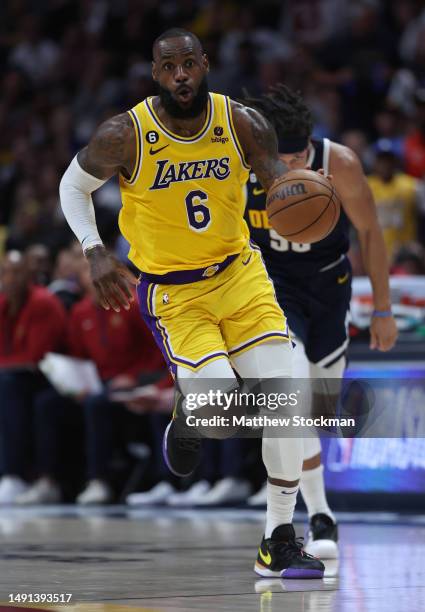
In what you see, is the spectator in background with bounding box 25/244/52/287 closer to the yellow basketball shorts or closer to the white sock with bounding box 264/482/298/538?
the yellow basketball shorts

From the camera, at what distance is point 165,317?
18.9ft

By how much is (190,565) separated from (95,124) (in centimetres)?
1016

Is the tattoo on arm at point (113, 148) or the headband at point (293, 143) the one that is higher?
the tattoo on arm at point (113, 148)

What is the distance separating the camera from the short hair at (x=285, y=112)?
6.46 m

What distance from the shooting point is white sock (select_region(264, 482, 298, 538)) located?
582cm

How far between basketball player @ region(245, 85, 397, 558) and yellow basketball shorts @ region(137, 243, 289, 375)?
29.7 inches

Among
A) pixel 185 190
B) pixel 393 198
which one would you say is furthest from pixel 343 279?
pixel 393 198

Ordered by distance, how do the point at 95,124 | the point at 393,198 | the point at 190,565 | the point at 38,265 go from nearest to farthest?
Answer: 1. the point at 190,565
2. the point at 393,198
3. the point at 38,265
4. the point at 95,124

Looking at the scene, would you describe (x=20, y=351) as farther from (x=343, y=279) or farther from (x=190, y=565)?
(x=190, y=565)

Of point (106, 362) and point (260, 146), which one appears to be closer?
point (260, 146)

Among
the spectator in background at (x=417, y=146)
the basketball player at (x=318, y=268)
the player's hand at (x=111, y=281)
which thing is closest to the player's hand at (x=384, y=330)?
the basketball player at (x=318, y=268)

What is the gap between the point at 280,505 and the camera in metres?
5.82

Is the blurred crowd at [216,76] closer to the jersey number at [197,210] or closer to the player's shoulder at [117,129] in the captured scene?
the jersey number at [197,210]

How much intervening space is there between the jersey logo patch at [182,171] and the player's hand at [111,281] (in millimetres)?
389
